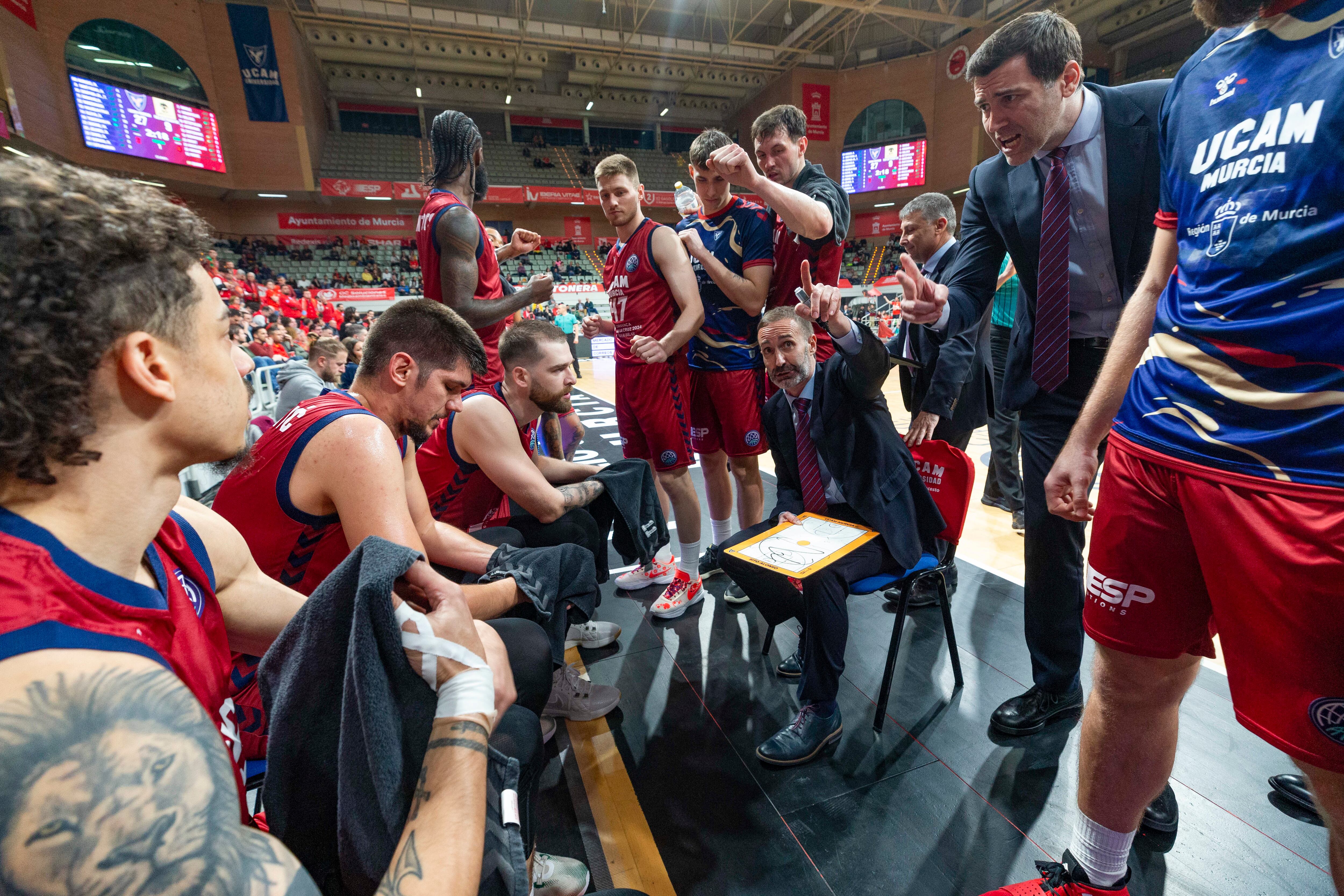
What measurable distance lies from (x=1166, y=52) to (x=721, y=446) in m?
21.7

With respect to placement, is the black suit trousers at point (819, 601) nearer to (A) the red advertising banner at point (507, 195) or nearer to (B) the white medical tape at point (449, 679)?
(B) the white medical tape at point (449, 679)

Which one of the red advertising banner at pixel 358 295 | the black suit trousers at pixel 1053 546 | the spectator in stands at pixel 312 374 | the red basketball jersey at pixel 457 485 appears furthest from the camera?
the red advertising banner at pixel 358 295

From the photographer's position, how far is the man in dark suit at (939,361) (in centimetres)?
260

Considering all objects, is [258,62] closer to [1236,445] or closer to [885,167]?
[885,167]

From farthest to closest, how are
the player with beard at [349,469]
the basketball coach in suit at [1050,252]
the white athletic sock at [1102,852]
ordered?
the basketball coach in suit at [1050,252] → the player with beard at [349,469] → the white athletic sock at [1102,852]

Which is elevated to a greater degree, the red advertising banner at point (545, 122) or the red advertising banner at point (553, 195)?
the red advertising banner at point (545, 122)

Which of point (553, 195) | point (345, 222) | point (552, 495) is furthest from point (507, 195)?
point (552, 495)

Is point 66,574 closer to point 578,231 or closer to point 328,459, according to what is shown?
point 328,459

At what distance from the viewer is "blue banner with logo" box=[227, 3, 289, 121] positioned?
1520 cm

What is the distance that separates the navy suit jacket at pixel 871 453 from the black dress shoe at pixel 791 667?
0.60m

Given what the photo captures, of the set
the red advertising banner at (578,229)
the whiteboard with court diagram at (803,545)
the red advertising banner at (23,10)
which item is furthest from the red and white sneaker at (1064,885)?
the red advertising banner at (578,229)

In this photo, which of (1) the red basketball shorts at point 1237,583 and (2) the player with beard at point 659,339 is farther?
(2) the player with beard at point 659,339

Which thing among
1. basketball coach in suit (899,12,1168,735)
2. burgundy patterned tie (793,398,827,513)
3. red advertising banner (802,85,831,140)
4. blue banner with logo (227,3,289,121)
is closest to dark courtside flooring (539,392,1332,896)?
basketball coach in suit (899,12,1168,735)

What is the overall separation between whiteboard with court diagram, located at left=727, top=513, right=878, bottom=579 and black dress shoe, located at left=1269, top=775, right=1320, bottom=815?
48.1 inches
